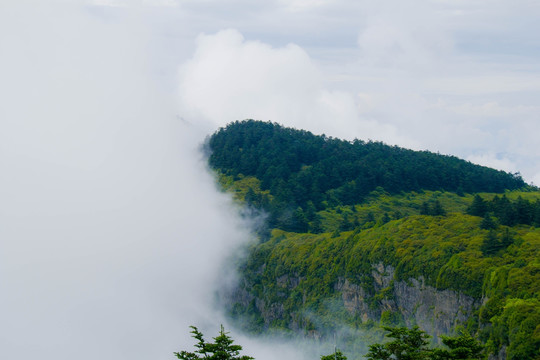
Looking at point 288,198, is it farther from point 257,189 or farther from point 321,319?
point 321,319

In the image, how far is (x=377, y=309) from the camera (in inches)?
3944

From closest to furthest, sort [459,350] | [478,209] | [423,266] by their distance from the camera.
Result: [459,350], [423,266], [478,209]

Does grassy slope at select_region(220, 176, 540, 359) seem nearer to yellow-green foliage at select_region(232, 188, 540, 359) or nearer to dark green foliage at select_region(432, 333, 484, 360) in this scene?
yellow-green foliage at select_region(232, 188, 540, 359)

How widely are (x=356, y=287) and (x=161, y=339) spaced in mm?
64750

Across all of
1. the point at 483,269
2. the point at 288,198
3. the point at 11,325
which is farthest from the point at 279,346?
the point at 11,325

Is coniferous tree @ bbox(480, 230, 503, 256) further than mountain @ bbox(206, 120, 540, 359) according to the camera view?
Yes

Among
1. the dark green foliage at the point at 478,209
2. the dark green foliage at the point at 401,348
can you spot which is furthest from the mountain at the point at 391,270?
the dark green foliage at the point at 401,348

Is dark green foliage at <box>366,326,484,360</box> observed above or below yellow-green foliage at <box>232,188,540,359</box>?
below

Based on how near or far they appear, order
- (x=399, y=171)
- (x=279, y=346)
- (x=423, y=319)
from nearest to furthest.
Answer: (x=423, y=319)
(x=279, y=346)
(x=399, y=171)

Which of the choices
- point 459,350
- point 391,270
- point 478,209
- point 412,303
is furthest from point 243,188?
point 459,350

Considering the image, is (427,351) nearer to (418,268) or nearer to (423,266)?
(423,266)

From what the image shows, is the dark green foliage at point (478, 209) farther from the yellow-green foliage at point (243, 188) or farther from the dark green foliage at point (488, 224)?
the yellow-green foliage at point (243, 188)

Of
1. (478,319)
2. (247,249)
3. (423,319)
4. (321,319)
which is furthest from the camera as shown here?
(247,249)

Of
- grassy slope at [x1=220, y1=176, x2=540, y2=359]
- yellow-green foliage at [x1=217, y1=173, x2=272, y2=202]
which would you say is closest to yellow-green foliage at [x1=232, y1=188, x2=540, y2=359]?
grassy slope at [x1=220, y1=176, x2=540, y2=359]
